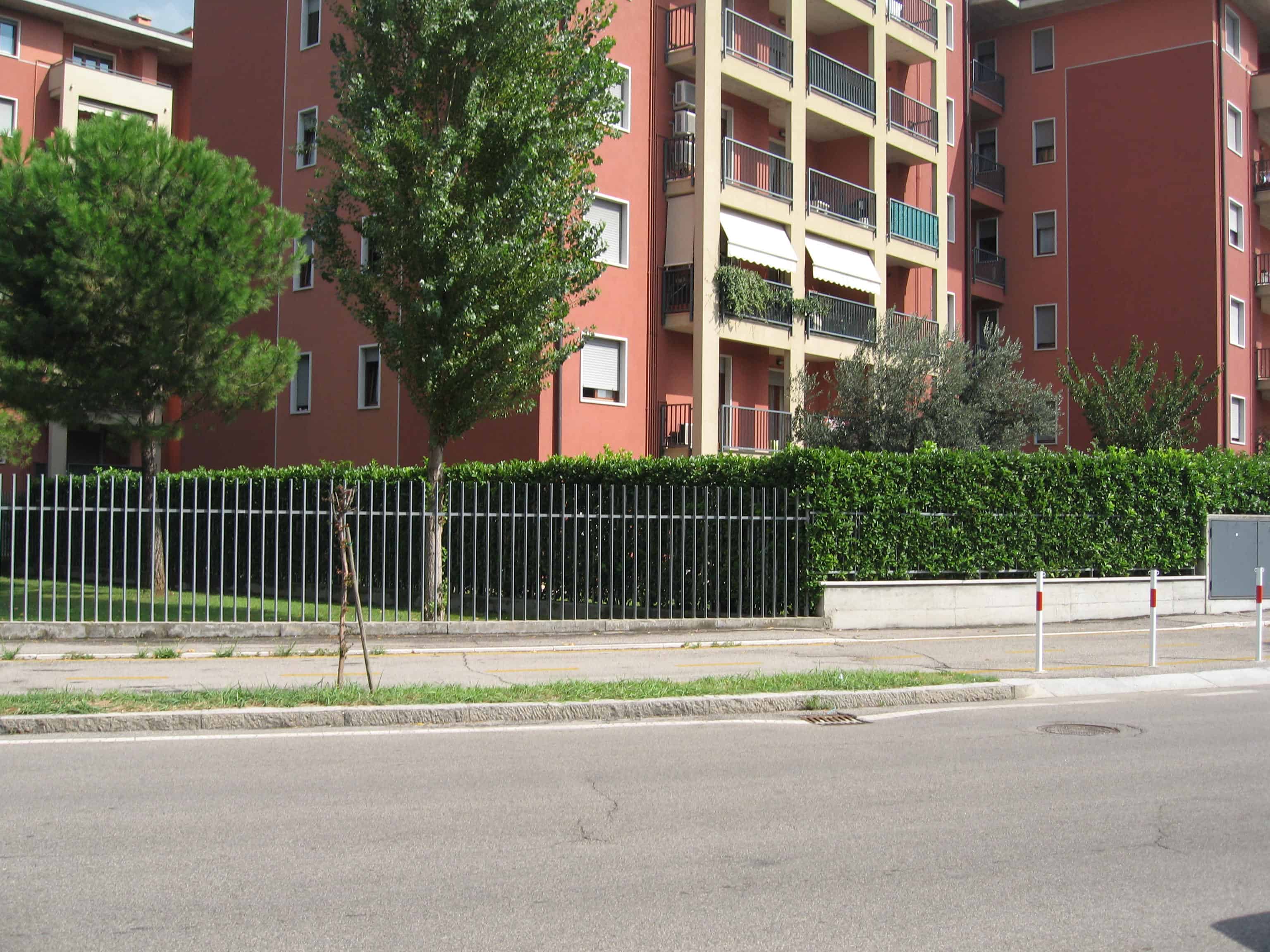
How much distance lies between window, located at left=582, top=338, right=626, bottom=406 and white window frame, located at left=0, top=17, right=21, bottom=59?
21411 mm

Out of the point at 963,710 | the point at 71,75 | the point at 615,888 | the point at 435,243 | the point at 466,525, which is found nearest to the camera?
the point at 615,888

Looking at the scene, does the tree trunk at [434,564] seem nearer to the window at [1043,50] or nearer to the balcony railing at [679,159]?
the balcony railing at [679,159]

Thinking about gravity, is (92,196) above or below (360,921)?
above

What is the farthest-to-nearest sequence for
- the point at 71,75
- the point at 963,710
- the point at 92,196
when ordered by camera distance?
the point at 71,75 < the point at 92,196 < the point at 963,710

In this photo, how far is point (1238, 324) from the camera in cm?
3603

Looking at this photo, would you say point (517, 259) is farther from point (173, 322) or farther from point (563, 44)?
point (173, 322)

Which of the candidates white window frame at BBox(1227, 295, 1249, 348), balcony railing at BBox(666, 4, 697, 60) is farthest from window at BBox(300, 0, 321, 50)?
white window frame at BBox(1227, 295, 1249, 348)

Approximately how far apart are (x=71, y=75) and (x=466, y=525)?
23.7 metres

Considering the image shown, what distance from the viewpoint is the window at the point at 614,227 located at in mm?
25297

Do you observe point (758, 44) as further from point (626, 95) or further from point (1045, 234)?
point (1045, 234)

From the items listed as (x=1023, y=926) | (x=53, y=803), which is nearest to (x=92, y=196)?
(x=53, y=803)

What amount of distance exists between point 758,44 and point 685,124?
11.7ft

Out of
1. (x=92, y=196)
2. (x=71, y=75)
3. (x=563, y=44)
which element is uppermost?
(x=71, y=75)

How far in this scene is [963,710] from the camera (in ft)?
35.7
